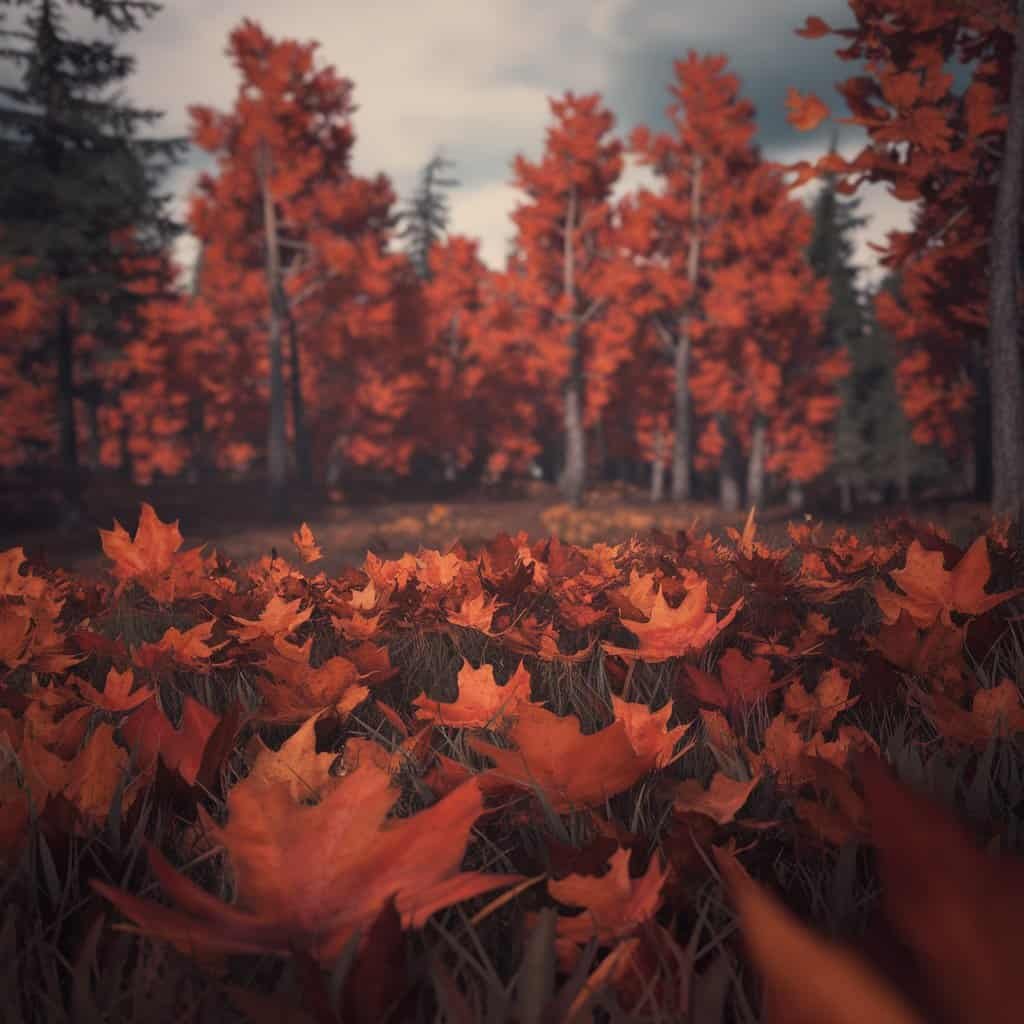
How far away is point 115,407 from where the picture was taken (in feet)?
81.0

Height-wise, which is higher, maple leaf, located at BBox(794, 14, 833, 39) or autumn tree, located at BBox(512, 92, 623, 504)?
autumn tree, located at BBox(512, 92, 623, 504)

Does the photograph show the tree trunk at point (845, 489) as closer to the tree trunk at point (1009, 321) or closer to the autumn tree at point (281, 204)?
the autumn tree at point (281, 204)


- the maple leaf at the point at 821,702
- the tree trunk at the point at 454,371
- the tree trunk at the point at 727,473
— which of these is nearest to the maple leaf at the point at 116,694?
the maple leaf at the point at 821,702

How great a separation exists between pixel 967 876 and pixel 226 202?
752 inches

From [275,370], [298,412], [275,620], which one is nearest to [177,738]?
[275,620]

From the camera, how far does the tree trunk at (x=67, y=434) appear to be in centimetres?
1324

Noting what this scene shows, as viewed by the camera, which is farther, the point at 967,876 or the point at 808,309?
the point at 808,309

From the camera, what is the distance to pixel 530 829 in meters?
0.82

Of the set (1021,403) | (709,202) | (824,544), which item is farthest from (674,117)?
(824,544)

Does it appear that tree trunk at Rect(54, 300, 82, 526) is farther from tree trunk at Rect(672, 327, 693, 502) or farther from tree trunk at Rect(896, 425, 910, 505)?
tree trunk at Rect(896, 425, 910, 505)

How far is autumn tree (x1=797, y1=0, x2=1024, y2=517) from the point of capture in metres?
4.14

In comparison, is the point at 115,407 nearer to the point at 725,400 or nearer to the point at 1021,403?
the point at 725,400

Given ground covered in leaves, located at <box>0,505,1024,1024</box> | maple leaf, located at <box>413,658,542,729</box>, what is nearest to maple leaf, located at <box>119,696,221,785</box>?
ground covered in leaves, located at <box>0,505,1024,1024</box>

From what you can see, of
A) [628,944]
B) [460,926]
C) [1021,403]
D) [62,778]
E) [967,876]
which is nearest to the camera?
[967,876]
